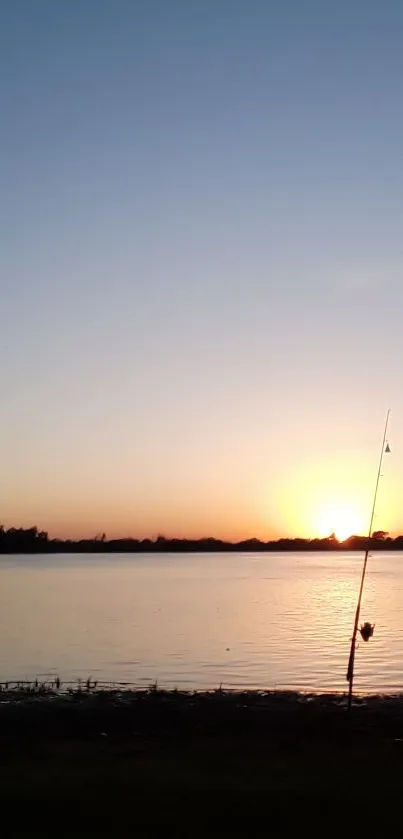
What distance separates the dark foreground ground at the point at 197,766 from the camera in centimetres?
891

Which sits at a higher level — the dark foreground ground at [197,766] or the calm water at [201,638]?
the dark foreground ground at [197,766]

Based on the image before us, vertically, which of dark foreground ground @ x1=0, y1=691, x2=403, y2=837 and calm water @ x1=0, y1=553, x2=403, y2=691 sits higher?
dark foreground ground @ x1=0, y1=691, x2=403, y2=837

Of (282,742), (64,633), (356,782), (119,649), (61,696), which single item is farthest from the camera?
(64,633)

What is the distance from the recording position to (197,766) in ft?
40.3

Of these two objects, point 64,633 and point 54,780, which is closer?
point 54,780

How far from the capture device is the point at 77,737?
16156mm

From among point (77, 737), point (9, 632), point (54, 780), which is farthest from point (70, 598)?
point (54, 780)

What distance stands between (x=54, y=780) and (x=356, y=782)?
11.9ft

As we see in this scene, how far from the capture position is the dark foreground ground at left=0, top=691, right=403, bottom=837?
29.2ft

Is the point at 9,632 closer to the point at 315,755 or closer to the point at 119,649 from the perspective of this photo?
the point at 119,649

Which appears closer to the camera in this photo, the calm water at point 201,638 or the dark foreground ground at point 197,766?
the dark foreground ground at point 197,766

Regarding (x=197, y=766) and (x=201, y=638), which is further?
(x=201, y=638)

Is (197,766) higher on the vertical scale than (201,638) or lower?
higher

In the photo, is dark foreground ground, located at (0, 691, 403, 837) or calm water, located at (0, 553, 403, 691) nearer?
dark foreground ground, located at (0, 691, 403, 837)
